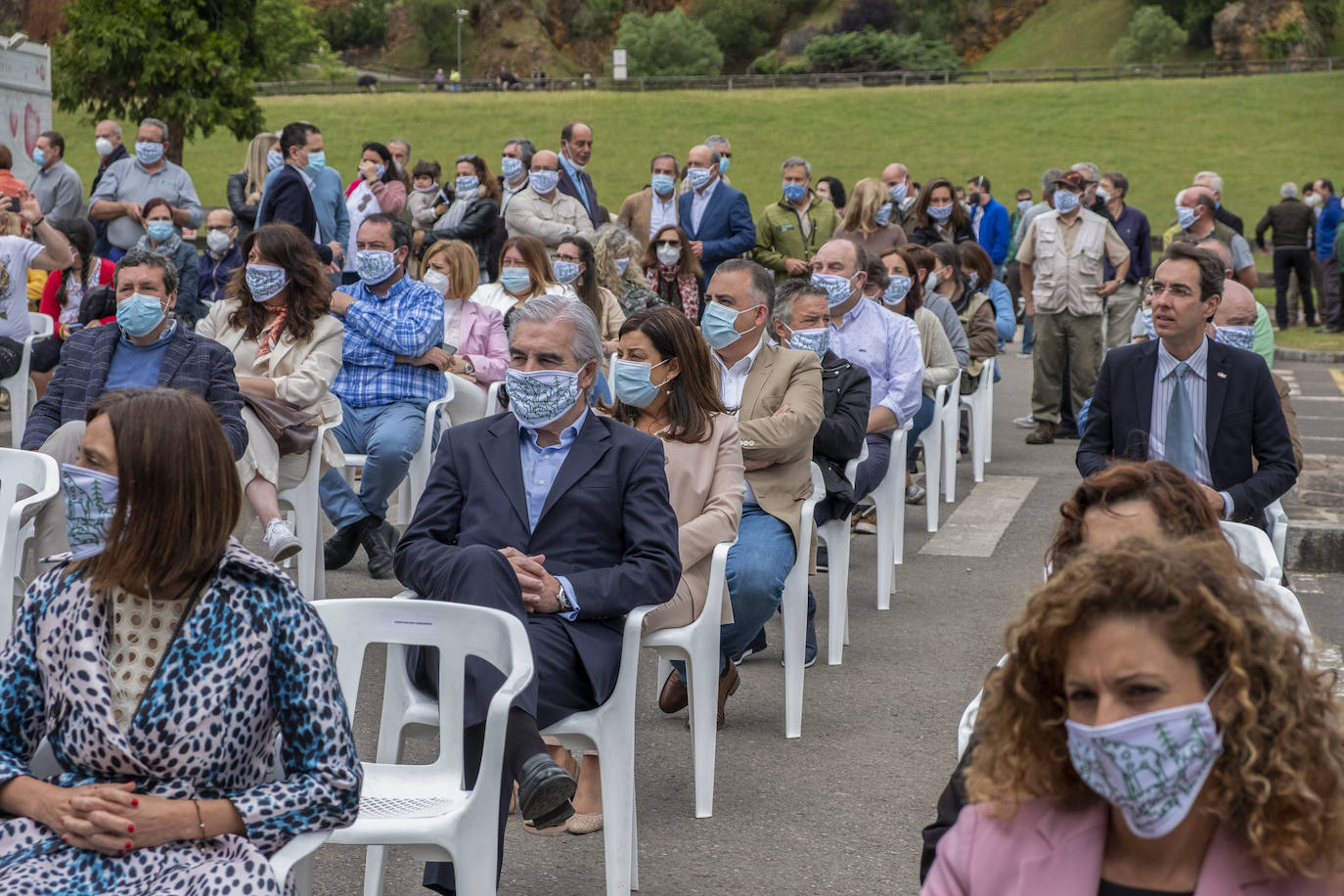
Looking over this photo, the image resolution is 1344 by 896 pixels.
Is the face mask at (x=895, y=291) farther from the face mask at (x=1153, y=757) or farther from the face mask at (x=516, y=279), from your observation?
the face mask at (x=1153, y=757)

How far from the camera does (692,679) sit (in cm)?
471

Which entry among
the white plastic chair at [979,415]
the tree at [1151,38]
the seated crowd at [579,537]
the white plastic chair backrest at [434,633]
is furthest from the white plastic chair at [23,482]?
the tree at [1151,38]

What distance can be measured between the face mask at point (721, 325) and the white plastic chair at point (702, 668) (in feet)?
5.57

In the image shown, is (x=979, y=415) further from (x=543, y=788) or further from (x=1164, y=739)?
(x=1164, y=739)

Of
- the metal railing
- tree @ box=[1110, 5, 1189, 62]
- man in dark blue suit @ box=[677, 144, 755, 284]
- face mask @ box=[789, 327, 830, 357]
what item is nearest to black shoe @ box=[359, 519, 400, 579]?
face mask @ box=[789, 327, 830, 357]

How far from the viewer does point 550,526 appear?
14.6 ft

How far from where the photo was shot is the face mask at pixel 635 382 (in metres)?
5.29

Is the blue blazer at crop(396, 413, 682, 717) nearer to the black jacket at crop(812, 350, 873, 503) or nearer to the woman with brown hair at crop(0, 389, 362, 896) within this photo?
the woman with brown hair at crop(0, 389, 362, 896)

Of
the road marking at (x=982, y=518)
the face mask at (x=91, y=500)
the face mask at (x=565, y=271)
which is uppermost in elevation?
the face mask at (x=565, y=271)

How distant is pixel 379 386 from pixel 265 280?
94cm

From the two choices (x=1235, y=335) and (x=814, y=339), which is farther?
(x=814, y=339)

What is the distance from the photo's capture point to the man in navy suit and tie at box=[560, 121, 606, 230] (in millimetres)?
12695

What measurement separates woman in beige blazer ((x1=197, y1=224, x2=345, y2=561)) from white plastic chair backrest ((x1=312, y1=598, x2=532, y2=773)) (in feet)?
10.7

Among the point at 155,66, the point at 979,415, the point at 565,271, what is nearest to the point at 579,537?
the point at 565,271
